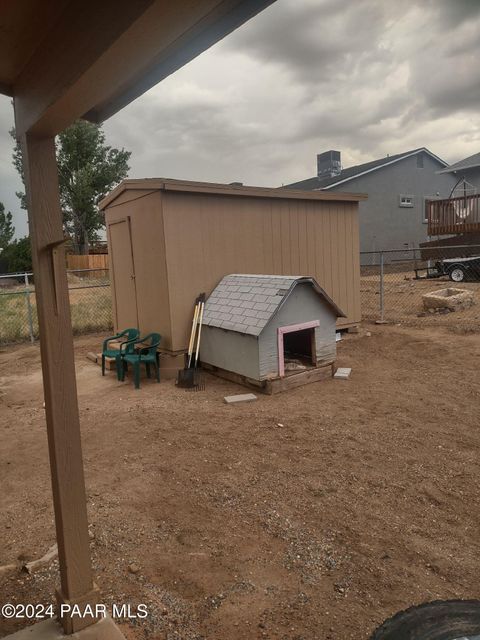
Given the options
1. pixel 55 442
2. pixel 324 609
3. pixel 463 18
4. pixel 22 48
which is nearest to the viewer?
pixel 463 18

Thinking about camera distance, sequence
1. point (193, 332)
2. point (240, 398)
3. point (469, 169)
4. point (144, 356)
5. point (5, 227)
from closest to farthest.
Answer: point (240, 398), point (144, 356), point (193, 332), point (469, 169), point (5, 227)

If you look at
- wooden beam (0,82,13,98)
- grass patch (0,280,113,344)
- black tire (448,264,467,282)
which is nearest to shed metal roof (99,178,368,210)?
grass patch (0,280,113,344)

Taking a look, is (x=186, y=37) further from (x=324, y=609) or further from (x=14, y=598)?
(x=14, y=598)

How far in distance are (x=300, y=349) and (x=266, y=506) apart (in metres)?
4.02

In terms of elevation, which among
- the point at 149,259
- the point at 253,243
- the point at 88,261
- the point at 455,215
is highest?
the point at 455,215

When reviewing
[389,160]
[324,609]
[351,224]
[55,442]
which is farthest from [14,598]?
[389,160]

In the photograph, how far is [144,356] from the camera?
20.2 feet

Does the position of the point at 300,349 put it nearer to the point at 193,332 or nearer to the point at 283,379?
the point at 283,379

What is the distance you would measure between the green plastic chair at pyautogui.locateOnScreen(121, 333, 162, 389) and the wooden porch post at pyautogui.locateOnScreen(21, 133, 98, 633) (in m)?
4.04

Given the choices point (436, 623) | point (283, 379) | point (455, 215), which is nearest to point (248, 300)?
point (283, 379)

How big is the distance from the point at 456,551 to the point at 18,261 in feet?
93.1

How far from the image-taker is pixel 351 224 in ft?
28.6

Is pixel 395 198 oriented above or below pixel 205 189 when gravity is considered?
above

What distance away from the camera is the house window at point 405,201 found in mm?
22688
